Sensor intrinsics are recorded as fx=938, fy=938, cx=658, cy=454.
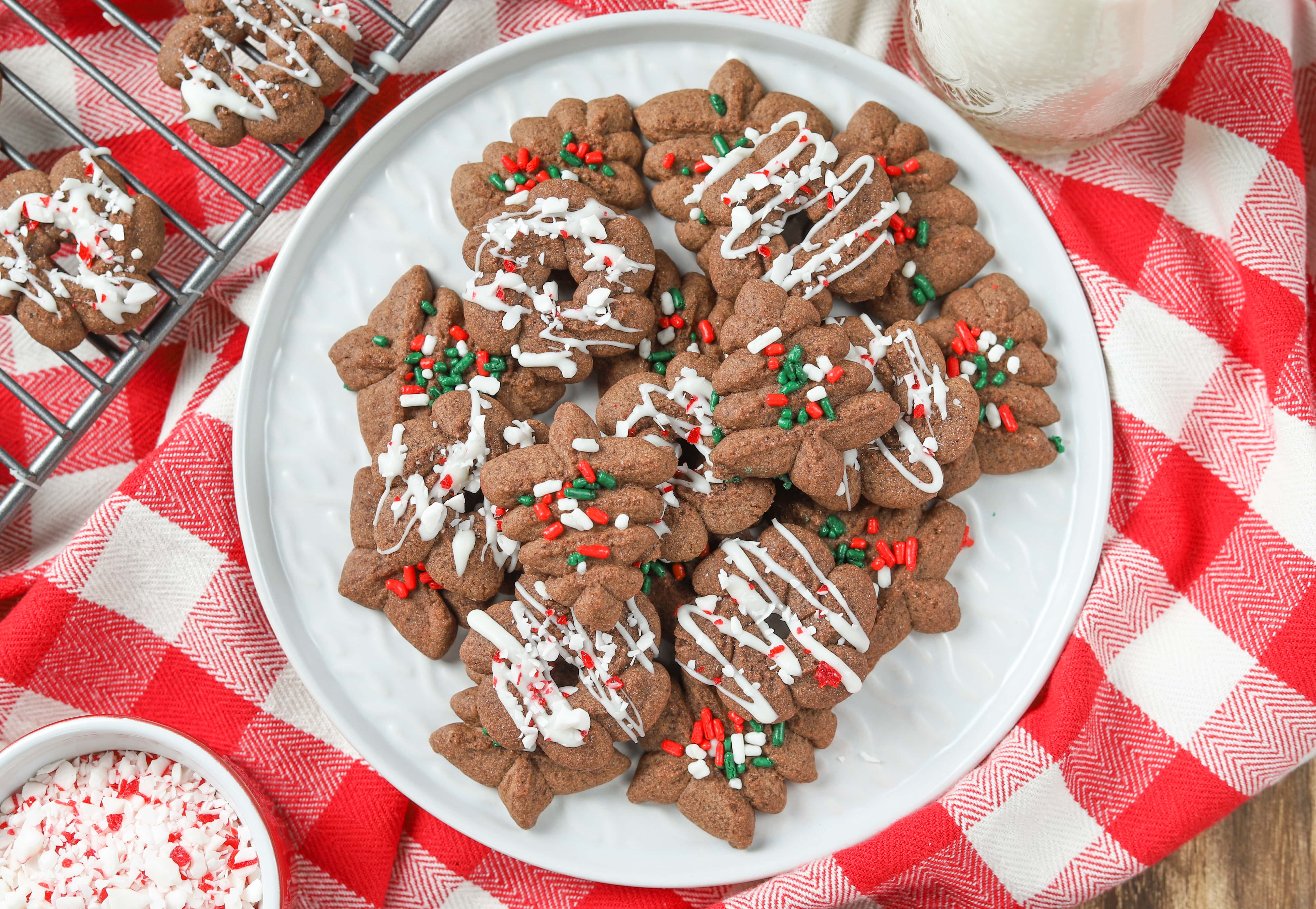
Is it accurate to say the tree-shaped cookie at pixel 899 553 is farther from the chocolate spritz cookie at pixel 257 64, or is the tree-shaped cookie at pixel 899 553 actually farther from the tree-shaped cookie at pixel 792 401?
the chocolate spritz cookie at pixel 257 64

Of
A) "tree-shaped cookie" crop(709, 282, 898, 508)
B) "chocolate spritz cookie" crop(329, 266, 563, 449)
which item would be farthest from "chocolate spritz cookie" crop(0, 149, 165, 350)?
"tree-shaped cookie" crop(709, 282, 898, 508)

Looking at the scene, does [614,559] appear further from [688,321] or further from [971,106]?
[971,106]

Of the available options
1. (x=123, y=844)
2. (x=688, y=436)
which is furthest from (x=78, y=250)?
(x=688, y=436)

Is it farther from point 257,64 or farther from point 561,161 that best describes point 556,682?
point 257,64

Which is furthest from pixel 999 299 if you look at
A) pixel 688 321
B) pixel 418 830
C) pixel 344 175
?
pixel 418 830

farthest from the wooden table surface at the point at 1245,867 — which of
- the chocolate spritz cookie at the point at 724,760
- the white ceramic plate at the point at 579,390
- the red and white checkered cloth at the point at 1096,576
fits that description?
the chocolate spritz cookie at the point at 724,760
